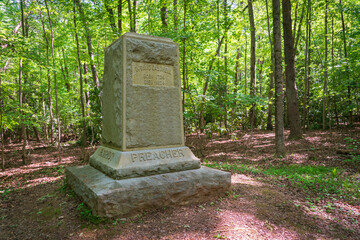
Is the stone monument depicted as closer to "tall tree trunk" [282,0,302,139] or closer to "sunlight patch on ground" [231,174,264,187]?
"sunlight patch on ground" [231,174,264,187]

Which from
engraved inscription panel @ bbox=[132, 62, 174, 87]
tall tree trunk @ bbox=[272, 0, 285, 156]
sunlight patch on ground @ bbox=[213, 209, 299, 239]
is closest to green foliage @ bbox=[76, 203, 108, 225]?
sunlight patch on ground @ bbox=[213, 209, 299, 239]

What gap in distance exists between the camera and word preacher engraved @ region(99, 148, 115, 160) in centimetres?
402

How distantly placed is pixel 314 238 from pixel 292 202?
108 cm

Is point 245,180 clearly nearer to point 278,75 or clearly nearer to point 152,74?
point 152,74

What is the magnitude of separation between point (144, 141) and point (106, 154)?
827 mm

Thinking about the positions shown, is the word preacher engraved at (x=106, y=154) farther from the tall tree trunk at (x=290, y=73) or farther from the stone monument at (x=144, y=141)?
the tall tree trunk at (x=290, y=73)

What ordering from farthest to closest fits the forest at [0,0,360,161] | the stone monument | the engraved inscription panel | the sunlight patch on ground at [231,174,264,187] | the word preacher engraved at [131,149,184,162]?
the forest at [0,0,360,161]
the sunlight patch on ground at [231,174,264,187]
the engraved inscription panel
the word preacher engraved at [131,149,184,162]
the stone monument

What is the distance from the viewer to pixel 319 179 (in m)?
5.46

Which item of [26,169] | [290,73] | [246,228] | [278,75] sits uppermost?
[290,73]

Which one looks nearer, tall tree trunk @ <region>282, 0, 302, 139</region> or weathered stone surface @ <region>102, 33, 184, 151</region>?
weathered stone surface @ <region>102, 33, 184, 151</region>

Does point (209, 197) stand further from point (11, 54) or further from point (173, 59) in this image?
point (11, 54)

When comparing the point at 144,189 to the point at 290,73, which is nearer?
the point at 144,189

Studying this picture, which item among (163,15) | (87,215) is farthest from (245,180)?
(163,15)

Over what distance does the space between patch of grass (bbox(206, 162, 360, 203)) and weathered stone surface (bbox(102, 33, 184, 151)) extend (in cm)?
302
